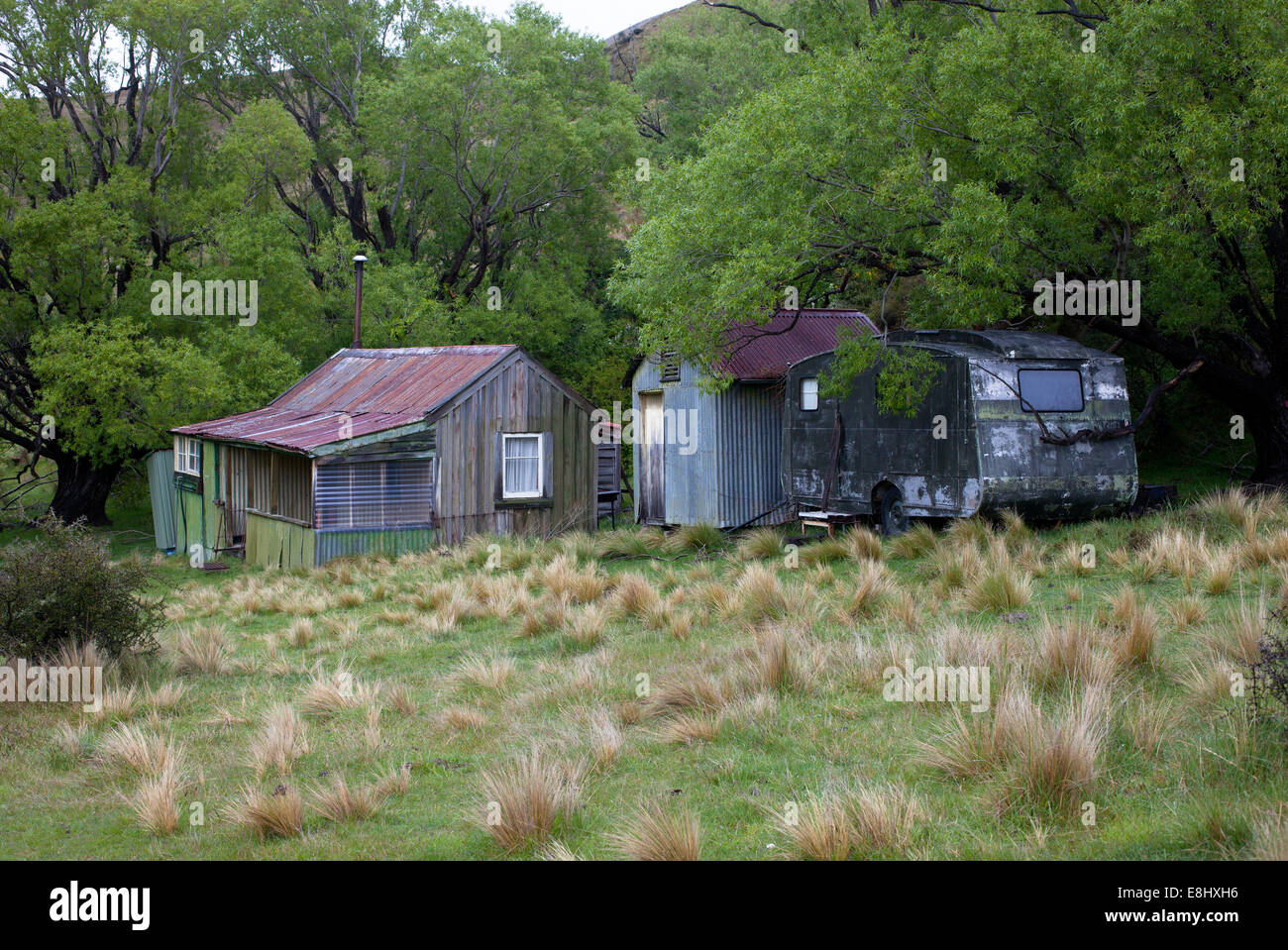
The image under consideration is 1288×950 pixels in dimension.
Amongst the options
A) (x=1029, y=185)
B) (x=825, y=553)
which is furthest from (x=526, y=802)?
(x=1029, y=185)

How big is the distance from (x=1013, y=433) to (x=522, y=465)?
38.9 ft

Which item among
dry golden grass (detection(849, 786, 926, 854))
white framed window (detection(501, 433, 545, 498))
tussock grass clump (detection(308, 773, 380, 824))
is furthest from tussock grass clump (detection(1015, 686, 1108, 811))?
white framed window (detection(501, 433, 545, 498))

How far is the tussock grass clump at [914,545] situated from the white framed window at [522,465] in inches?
430

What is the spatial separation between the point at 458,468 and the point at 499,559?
17.9ft

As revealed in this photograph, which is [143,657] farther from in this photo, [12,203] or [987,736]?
[12,203]

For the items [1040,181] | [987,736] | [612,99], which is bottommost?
[987,736]

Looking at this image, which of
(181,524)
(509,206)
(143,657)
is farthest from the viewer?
(509,206)

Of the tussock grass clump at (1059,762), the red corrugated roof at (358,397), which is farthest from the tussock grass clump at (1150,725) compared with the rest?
the red corrugated roof at (358,397)

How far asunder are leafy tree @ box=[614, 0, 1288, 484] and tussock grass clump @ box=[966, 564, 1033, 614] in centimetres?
604

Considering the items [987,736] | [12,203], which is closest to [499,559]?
[987,736]

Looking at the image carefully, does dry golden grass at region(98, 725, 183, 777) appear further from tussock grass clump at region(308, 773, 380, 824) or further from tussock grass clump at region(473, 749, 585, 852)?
tussock grass clump at region(473, 749, 585, 852)

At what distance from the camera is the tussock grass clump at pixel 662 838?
16.9 ft

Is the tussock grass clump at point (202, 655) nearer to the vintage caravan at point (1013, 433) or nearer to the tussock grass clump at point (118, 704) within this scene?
the tussock grass clump at point (118, 704)

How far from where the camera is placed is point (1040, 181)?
16531 millimetres
